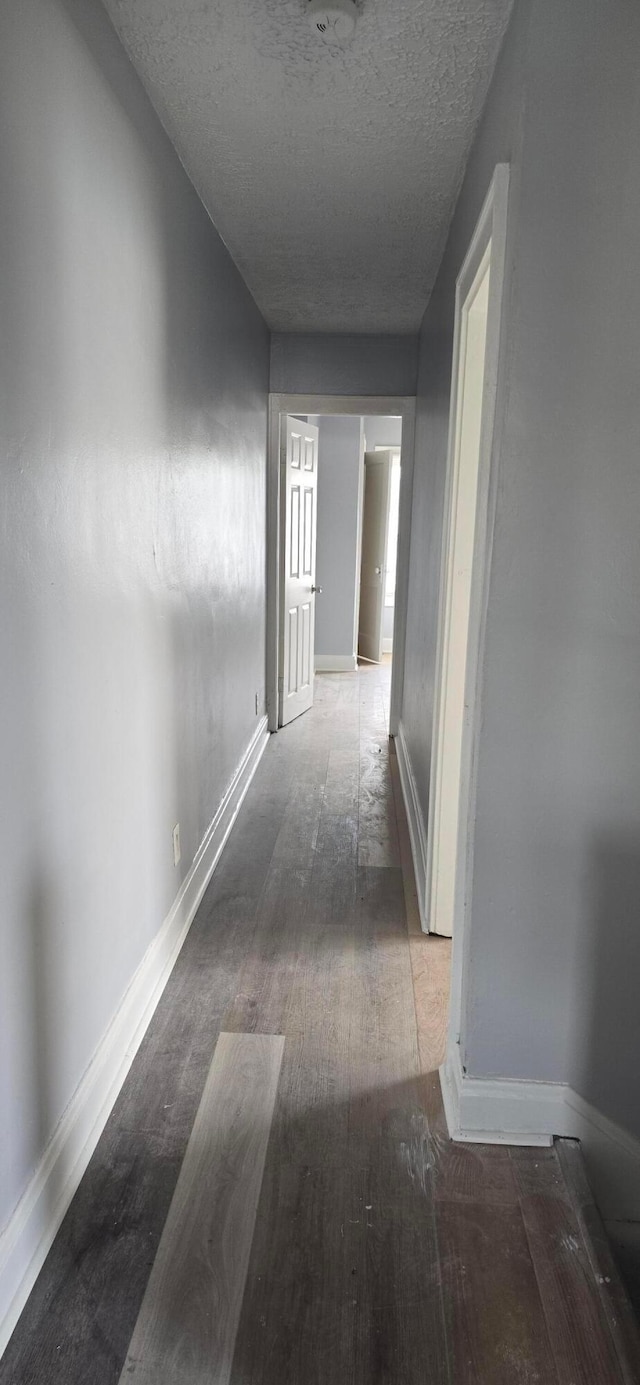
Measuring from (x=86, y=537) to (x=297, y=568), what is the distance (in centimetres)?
383

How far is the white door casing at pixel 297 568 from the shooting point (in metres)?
5.15

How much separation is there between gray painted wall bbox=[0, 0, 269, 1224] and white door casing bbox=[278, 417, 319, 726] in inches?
91.4

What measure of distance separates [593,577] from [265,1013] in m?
1.49

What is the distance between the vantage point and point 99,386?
1.75 m

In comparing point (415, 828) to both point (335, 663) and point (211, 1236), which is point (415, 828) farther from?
point (335, 663)

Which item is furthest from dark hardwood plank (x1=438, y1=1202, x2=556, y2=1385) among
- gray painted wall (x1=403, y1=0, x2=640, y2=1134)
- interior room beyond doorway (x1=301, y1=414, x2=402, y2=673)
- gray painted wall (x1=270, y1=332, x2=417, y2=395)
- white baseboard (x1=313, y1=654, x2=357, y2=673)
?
white baseboard (x1=313, y1=654, x2=357, y2=673)

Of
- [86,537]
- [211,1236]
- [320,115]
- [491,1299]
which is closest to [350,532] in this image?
[320,115]

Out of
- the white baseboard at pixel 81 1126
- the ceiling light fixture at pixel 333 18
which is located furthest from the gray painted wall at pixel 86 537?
the ceiling light fixture at pixel 333 18

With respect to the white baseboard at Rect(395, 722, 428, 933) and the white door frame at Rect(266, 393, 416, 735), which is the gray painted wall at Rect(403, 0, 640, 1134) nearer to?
the white baseboard at Rect(395, 722, 428, 933)

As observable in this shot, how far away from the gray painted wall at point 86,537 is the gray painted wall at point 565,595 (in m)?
0.84

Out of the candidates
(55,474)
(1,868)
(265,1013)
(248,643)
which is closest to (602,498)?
(55,474)

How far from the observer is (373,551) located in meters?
8.21

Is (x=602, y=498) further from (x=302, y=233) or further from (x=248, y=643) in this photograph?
(x=248, y=643)

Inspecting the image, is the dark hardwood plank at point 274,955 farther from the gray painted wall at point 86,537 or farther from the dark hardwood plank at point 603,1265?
the dark hardwood plank at point 603,1265
